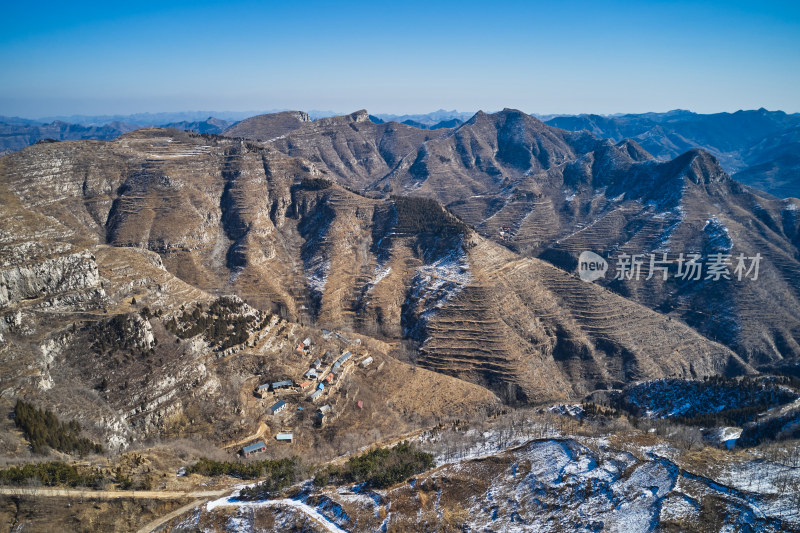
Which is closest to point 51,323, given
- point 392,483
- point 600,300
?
point 392,483

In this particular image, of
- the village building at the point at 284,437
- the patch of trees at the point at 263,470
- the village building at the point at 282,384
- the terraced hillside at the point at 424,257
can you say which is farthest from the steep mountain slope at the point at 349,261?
the patch of trees at the point at 263,470

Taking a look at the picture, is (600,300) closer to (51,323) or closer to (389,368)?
(389,368)

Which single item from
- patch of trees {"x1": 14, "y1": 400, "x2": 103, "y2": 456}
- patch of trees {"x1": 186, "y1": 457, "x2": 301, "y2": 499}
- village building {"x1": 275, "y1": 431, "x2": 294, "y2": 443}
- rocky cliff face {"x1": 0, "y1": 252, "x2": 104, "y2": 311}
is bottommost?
village building {"x1": 275, "y1": 431, "x2": 294, "y2": 443}

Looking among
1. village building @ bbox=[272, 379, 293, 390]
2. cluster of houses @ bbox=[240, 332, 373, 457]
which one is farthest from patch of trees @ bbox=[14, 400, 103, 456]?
village building @ bbox=[272, 379, 293, 390]

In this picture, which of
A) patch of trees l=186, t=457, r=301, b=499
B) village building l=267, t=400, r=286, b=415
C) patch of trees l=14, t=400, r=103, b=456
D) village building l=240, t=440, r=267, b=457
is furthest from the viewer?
village building l=267, t=400, r=286, b=415

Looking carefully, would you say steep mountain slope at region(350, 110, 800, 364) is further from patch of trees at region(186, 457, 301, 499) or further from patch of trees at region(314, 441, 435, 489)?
patch of trees at region(186, 457, 301, 499)
